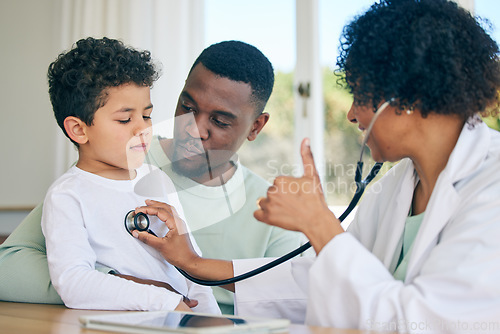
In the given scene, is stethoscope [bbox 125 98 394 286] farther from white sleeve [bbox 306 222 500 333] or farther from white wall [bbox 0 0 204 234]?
white wall [bbox 0 0 204 234]

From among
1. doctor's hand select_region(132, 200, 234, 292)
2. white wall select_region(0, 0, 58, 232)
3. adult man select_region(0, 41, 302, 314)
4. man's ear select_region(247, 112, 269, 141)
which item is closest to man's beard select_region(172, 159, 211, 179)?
adult man select_region(0, 41, 302, 314)

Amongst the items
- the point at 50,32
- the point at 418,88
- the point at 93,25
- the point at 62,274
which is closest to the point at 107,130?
the point at 62,274

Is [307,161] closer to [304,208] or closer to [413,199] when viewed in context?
[304,208]

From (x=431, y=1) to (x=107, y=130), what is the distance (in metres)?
0.64

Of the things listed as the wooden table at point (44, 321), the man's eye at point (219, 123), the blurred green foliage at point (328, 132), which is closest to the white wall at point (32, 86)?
the blurred green foliage at point (328, 132)

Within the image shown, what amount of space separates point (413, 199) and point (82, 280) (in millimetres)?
629

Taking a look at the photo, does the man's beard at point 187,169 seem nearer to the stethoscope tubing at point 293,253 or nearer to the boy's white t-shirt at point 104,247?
the boy's white t-shirt at point 104,247

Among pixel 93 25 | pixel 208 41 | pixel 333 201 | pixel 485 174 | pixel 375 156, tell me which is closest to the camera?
pixel 485 174

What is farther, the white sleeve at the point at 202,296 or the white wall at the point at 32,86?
the white wall at the point at 32,86

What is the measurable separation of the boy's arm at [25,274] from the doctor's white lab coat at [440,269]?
49 cm

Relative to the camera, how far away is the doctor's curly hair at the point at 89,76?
1.04m

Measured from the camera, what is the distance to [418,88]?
0.83 metres

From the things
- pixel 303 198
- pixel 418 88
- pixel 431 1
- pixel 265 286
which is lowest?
pixel 265 286

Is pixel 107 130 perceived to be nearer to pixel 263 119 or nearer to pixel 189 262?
pixel 189 262
